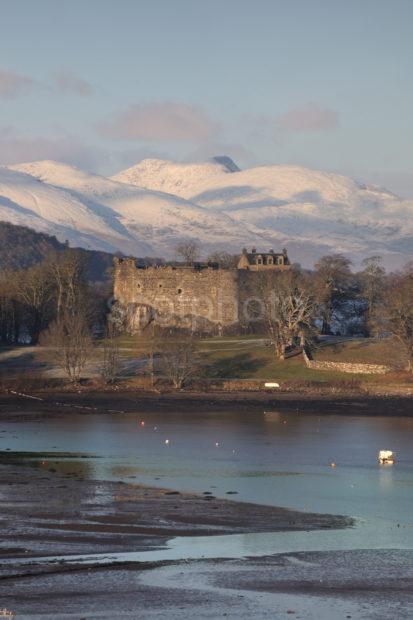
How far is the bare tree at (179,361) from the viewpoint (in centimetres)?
7356

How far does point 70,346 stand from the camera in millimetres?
75625

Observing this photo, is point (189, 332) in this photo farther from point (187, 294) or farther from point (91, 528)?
point (91, 528)

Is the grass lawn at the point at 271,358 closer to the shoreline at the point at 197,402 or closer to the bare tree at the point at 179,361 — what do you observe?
the bare tree at the point at 179,361

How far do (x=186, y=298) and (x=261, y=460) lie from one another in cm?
4666

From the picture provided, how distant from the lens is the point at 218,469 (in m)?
42.2

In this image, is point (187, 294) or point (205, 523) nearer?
point (205, 523)

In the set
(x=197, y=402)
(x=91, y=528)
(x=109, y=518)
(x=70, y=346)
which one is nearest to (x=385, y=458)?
(x=109, y=518)

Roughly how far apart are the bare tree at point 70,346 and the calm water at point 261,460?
13936mm

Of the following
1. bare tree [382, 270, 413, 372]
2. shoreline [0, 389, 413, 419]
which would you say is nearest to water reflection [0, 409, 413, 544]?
shoreline [0, 389, 413, 419]

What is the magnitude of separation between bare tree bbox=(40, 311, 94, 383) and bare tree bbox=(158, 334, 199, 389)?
14.8ft

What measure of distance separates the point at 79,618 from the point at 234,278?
69.4 metres

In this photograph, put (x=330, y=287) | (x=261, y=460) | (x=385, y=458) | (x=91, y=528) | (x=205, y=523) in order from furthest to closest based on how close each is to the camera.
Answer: (x=330, y=287), (x=261, y=460), (x=385, y=458), (x=205, y=523), (x=91, y=528)

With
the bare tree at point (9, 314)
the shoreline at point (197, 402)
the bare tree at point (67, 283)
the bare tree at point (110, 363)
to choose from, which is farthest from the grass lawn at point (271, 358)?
the bare tree at point (9, 314)

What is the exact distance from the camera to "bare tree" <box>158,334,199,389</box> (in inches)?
2896
